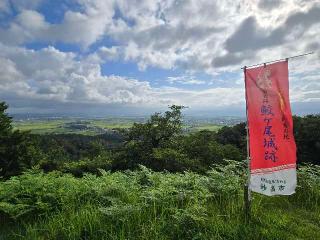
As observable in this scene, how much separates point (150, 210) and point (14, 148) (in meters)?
32.9

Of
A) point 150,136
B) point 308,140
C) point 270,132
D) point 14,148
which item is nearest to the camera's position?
point 270,132

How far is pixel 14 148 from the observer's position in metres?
36.1

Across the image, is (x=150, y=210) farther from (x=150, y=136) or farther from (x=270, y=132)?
(x=150, y=136)

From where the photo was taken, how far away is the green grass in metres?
6.03

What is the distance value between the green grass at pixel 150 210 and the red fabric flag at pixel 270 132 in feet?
2.52

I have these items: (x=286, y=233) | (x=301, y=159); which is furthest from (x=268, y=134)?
(x=301, y=159)

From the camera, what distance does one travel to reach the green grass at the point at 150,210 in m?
6.03

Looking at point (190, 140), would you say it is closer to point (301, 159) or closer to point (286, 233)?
point (301, 159)

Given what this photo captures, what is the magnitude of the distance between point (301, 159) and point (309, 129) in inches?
148

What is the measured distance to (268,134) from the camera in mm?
6113

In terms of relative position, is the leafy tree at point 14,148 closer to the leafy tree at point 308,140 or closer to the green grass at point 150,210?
the green grass at point 150,210

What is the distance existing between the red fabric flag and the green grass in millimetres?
767

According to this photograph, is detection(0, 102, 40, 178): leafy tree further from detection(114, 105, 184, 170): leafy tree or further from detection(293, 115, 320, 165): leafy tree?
detection(293, 115, 320, 165): leafy tree

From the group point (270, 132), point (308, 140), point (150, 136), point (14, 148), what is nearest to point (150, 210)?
point (270, 132)
